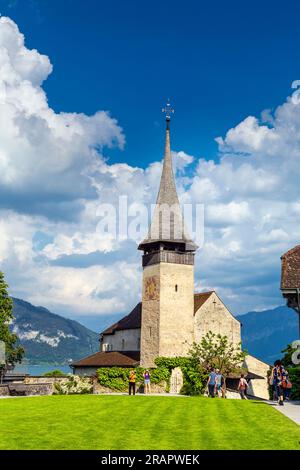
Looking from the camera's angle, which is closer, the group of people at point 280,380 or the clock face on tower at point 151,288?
the group of people at point 280,380

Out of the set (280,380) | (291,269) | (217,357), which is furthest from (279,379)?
(217,357)

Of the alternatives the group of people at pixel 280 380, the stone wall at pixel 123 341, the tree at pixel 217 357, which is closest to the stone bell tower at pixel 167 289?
the tree at pixel 217 357

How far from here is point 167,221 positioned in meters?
62.6

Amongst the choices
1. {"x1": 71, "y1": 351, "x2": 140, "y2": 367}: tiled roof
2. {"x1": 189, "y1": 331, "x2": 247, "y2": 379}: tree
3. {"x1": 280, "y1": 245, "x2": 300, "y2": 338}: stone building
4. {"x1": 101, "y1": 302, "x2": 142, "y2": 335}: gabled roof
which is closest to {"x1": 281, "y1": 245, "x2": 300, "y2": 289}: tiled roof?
{"x1": 280, "y1": 245, "x2": 300, "y2": 338}: stone building

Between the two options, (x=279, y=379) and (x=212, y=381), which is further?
(x=212, y=381)

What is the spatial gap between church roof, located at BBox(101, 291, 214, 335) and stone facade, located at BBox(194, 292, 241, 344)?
0.65 meters

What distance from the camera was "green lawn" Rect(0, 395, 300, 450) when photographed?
14.2 meters

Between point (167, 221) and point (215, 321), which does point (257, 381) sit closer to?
point (215, 321)

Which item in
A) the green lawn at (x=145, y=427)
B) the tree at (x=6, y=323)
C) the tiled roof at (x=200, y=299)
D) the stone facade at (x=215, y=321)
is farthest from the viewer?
the tiled roof at (x=200, y=299)

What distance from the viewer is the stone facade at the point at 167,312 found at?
56.7 m

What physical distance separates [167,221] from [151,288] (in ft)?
25.6

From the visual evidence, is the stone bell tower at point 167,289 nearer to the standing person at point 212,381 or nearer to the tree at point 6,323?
the tree at point 6,323

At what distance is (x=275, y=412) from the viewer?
2183 cm
